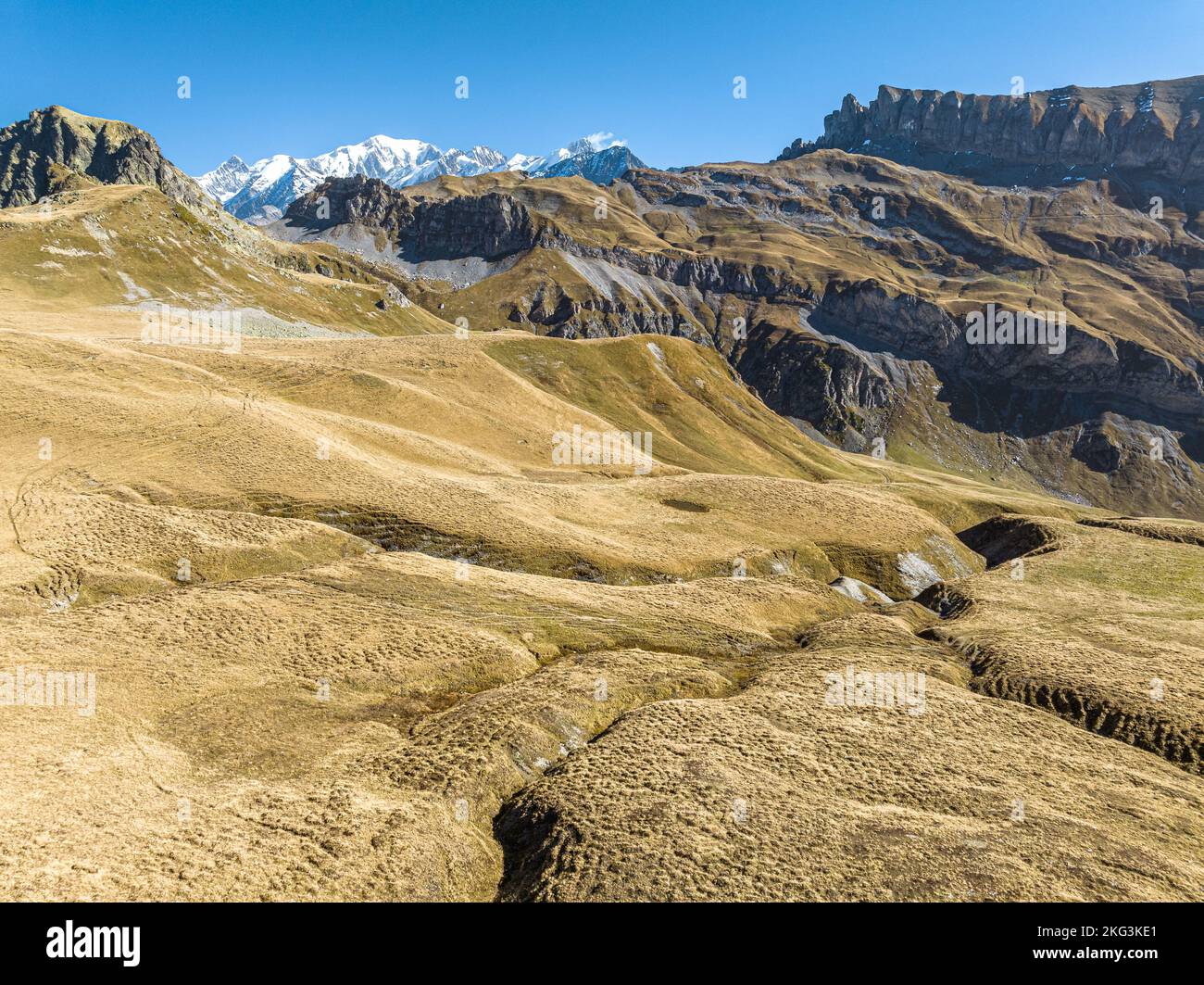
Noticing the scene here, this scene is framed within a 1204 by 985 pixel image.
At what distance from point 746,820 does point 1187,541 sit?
3551 inches

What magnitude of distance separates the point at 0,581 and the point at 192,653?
39.8 feet

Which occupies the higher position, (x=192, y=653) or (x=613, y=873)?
(x=192, y=653)

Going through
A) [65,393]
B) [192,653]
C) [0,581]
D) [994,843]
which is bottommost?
[994,843]

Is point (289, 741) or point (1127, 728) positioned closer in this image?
point (289, 741)

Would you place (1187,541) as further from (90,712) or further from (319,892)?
(90,712)

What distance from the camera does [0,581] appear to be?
32.8 meters

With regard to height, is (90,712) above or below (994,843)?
above

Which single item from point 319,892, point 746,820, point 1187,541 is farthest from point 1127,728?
point 1187,541

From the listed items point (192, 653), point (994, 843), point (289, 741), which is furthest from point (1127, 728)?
point (192, 653)

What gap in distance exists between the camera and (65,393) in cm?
5816

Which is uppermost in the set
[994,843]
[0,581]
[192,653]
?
[0,581]

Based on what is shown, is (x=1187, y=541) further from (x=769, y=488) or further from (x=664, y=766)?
(x=664, y=766)
